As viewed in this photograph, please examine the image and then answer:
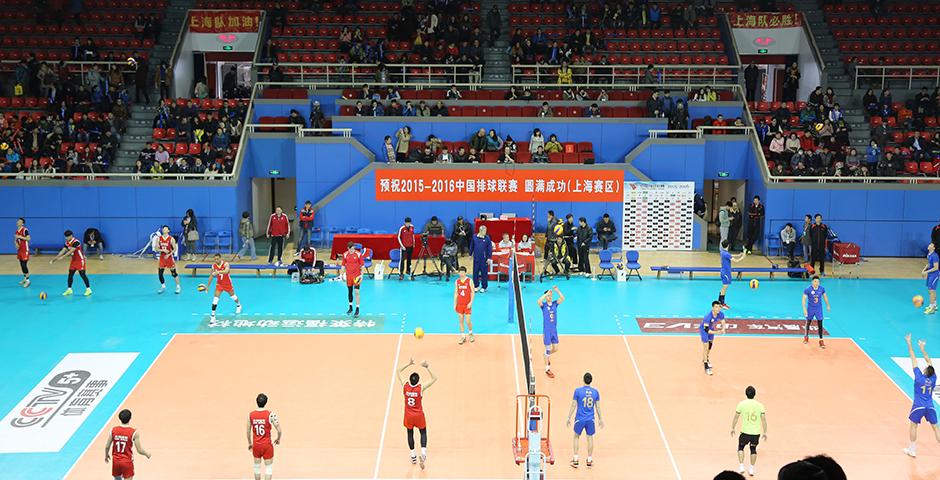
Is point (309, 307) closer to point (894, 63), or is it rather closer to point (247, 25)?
point (247, 25)

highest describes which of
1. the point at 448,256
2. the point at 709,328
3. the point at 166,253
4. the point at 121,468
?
the point at 166,253

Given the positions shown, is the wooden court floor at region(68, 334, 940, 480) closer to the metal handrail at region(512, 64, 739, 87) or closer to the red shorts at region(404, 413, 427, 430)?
the red shorts at region(404, 413, 427, 430)

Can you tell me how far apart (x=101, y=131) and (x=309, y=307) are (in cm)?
1484

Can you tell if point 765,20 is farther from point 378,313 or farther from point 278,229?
point 378,313

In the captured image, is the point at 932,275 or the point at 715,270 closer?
the point at 932,275

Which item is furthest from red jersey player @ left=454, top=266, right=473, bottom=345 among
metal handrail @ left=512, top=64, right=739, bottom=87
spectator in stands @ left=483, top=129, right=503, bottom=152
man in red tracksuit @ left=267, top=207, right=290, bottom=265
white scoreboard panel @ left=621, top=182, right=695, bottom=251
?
metal handrail @ left=512, top=64, right=739, bottom=87

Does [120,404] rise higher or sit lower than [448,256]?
lower

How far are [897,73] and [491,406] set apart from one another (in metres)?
30.5

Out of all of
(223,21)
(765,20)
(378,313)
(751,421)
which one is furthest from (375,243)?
(765,20)

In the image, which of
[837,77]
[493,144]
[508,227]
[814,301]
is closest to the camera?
[814,301]

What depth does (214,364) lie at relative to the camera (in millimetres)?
20219

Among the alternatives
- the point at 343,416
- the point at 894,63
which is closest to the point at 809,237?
the point at 894,63

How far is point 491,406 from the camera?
58.4 feet

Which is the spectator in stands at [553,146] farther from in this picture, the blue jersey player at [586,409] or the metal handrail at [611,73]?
the blue jersey player at [586,409]
